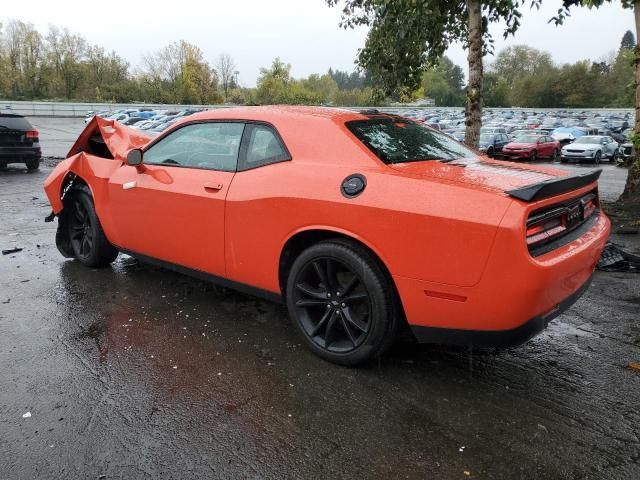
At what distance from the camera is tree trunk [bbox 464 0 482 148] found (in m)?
9.14

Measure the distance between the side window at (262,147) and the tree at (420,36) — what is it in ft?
17.9

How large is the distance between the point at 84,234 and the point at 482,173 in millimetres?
4046

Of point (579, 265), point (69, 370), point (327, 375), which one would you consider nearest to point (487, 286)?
point (579, 265)

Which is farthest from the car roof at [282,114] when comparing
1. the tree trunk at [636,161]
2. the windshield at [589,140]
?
the windshield at [589,140]

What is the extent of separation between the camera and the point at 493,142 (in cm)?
2652

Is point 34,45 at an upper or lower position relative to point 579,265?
upper

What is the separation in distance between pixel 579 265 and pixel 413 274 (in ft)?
3.05

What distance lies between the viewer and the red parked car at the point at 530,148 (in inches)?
971

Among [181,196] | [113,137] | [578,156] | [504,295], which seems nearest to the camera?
[504,295]

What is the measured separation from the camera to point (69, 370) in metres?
3.17

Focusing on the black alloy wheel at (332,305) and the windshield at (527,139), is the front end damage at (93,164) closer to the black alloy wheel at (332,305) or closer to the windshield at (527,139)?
the black alloy wheel at (332,305)

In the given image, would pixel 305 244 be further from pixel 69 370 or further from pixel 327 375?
pixel 69 370

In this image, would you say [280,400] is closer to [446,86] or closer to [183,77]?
[183,77]

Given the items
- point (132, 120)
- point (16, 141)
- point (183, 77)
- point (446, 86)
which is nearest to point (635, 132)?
point (16, 141)
